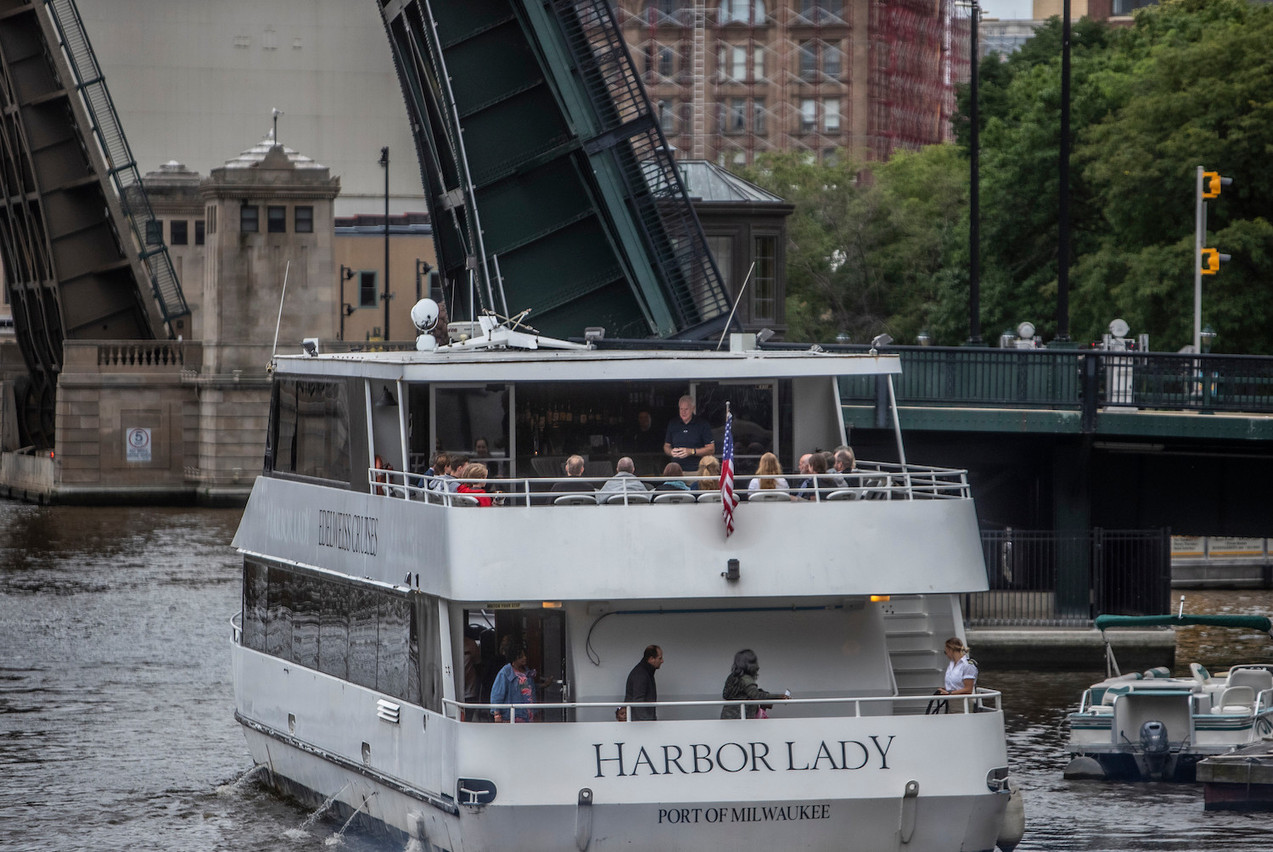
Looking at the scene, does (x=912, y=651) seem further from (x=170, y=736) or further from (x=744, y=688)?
(x=170, y=736)

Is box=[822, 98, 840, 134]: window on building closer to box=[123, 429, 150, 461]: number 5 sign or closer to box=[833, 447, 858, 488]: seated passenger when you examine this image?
box=[123, 429, 150, 461]: number 5 sign

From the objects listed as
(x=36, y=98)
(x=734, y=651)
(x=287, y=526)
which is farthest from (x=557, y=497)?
(x=36, y=98)

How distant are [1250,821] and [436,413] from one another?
9468 millimetres

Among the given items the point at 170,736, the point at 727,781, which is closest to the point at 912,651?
the point at 727,781

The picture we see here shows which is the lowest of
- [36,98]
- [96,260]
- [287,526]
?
[287,526]

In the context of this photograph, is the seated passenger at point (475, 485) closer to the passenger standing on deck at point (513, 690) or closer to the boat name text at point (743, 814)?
the passenger standing on deck at point (513, 690)

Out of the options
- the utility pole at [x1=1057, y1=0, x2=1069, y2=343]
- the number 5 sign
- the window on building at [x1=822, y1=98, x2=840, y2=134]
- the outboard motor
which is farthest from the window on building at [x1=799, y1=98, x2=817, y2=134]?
the outboard motor

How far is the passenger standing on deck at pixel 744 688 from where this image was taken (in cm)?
1559

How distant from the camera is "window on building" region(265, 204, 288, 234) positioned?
62.9 meters

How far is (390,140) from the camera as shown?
99.4m

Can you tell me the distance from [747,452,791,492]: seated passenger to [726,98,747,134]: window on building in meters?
105

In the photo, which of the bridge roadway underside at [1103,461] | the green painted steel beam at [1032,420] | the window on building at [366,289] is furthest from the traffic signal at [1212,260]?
the window on building at [366,289]

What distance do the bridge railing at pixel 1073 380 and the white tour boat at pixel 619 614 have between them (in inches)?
448

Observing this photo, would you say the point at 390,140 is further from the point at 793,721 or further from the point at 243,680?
the point at 793,721
